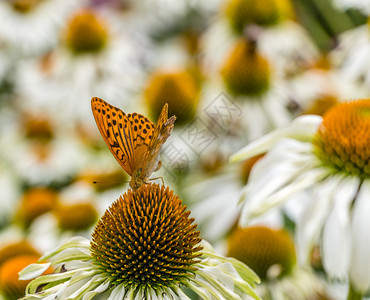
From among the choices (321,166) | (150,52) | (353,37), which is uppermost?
(150,52)

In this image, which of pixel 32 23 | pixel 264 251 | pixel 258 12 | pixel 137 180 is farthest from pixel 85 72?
pixel 137 180

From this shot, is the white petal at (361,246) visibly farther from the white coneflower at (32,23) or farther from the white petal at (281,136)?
the white coneflower at (32,23)

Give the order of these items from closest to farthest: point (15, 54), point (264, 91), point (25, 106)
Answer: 1. point (264, 91)
2. point (25, 106)
3. point (15, 54)

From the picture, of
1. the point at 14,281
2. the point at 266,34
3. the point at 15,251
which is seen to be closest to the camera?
the point at 14,281

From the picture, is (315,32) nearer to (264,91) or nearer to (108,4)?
(264,91)

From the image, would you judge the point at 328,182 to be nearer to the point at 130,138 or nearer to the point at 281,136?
the point at 281,136

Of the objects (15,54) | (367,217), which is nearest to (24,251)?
(367,217)
